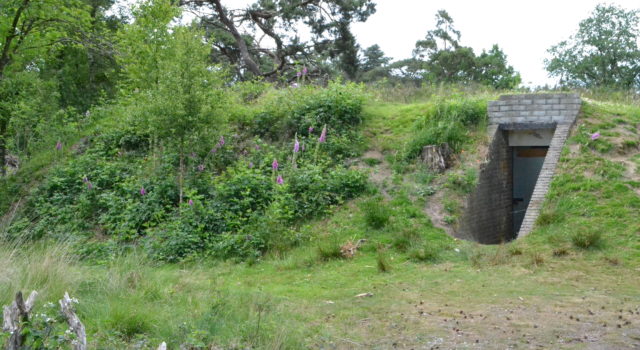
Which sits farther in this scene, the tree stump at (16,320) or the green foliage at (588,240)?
the green foliage at (588,240)

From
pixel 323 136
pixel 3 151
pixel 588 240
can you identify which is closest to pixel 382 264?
→ pixel 588 240

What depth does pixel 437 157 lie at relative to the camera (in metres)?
13.1

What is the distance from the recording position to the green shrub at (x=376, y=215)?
37.1ft

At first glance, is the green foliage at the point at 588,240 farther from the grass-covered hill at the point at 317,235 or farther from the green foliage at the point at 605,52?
the green foliage at the point at 605,52

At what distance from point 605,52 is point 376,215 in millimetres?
27695

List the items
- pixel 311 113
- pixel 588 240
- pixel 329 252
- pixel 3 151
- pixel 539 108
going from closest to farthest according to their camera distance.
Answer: pixel 588 240, pixel 329 252, pixel 539 108, pixel 311 113, pixel 3 151

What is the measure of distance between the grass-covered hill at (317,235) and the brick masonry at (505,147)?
37 centimetres

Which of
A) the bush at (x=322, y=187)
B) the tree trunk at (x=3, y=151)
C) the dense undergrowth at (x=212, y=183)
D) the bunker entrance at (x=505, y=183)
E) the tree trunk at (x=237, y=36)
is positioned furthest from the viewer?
the tree trunk at (x=237, y=36)

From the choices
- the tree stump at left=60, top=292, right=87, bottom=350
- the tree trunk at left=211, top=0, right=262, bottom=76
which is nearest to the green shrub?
the tree stump at left=60, top=292, right=87, bottom=350

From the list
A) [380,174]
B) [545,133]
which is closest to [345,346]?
[380,174]

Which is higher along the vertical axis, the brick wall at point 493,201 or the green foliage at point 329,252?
the brick wall at point 493,201

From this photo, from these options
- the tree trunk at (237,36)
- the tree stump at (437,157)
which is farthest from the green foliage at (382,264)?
the tree trunk at (237,36)

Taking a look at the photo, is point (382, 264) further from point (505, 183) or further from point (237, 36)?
point (237, 36)

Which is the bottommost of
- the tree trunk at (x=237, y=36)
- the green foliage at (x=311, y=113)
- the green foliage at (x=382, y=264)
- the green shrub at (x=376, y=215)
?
the green foliage at (x=382, y=264)
